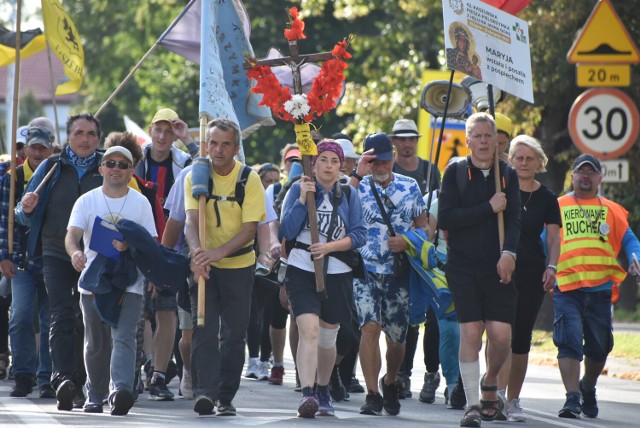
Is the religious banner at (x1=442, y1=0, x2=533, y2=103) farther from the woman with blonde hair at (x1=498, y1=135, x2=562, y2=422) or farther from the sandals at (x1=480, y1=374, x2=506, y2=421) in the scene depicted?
the sandals at (x1=480, y1=374, x2=506, y2=421)

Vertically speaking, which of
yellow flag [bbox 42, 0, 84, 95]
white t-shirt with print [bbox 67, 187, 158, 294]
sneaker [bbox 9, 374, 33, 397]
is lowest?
sneaker [bbox 9, 374, 33, 397]

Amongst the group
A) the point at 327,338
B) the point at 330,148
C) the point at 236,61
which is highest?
the point at 236,61

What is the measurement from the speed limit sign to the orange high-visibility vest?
2762 millimetres

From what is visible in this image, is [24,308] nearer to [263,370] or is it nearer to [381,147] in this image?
A: [381,147]

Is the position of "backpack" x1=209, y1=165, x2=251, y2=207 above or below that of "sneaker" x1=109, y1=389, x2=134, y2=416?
above

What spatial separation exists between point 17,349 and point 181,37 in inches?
146

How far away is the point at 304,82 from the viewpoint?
575 inches

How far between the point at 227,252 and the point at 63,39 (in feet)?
17.1

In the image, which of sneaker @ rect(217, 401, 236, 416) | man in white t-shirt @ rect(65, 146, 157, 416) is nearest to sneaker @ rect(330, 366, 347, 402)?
sneaker @ rect(217, 401, 236, 416)

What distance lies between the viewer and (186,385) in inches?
458

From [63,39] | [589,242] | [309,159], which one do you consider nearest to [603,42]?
[589,242]

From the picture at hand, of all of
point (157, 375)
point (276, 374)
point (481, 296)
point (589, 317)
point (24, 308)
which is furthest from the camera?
point (276, 374)

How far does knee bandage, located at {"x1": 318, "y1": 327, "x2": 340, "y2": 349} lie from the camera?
10633 millimetres

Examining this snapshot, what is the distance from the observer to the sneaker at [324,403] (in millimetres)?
10500
